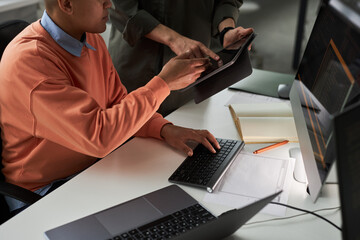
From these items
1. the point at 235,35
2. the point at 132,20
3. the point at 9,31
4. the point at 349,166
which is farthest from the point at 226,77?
the point at 349,166

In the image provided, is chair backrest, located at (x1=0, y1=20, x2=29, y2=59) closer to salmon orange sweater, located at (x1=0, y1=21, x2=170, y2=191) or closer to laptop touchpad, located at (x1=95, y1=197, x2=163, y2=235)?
salmon orange sweater, located at (x1=0, y1=21, x2=170, y2=191)

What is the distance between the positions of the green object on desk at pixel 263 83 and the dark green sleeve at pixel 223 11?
0.90 ft

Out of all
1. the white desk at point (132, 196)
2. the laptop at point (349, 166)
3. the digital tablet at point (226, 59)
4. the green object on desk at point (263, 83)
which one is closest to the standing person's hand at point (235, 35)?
the digital tablet at point (226, 59)

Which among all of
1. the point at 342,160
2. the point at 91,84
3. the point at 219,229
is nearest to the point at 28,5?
the point at 91,84

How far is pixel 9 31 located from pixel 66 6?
0.26 metres

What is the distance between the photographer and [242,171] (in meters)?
1.36

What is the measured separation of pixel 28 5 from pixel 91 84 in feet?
7.05

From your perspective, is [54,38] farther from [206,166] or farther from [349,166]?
[349,166]

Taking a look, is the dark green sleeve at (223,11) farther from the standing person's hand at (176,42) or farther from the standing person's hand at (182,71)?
the standing person's hand at (182,71)

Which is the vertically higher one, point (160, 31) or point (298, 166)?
point (160, 31)

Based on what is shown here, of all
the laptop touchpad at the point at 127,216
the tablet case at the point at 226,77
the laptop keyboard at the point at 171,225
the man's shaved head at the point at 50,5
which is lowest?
the laptop touchpad at the point at 127,216

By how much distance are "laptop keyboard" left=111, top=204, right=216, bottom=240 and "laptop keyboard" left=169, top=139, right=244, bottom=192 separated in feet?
0.46

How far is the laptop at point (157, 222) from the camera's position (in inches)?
38.5

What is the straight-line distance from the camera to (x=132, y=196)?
1225mm
